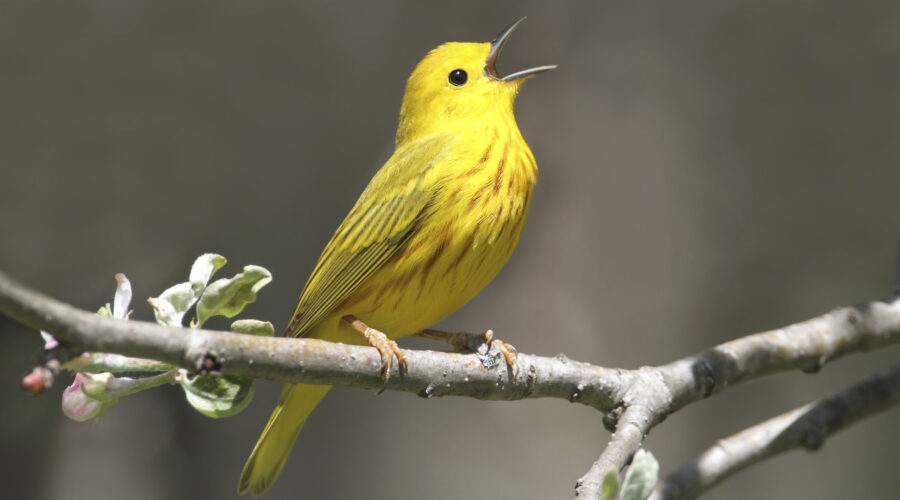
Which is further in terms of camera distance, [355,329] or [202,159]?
[202,159]

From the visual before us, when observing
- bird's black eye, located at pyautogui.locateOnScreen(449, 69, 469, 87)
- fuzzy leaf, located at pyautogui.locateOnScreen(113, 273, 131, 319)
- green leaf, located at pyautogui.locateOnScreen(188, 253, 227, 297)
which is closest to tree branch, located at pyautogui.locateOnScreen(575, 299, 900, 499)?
green leaf, located at pyautogui.locateOnScreen(188, 253, 227, 297)

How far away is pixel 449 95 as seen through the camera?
342 centimetres

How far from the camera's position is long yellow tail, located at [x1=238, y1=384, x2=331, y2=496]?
2.79 metres

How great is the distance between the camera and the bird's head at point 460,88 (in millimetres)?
3332

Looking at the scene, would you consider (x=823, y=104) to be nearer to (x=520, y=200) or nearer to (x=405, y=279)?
(x=520, y=200)

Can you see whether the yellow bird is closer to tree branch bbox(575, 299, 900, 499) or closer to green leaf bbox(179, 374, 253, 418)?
tree branch bbox(575, 299, 900, 499)

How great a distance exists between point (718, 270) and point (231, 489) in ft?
9.35

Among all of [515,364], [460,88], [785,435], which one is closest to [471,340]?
[515,364]

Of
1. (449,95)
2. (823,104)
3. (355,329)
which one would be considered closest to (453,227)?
(355,329)

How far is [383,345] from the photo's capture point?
2215 mm

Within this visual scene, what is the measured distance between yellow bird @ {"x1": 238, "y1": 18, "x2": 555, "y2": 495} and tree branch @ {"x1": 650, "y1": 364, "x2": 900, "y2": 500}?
905 millimetres

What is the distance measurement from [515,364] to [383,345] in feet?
1.22

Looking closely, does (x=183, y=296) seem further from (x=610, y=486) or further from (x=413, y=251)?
(x=413, y=251)

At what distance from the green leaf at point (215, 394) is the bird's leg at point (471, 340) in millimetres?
819
